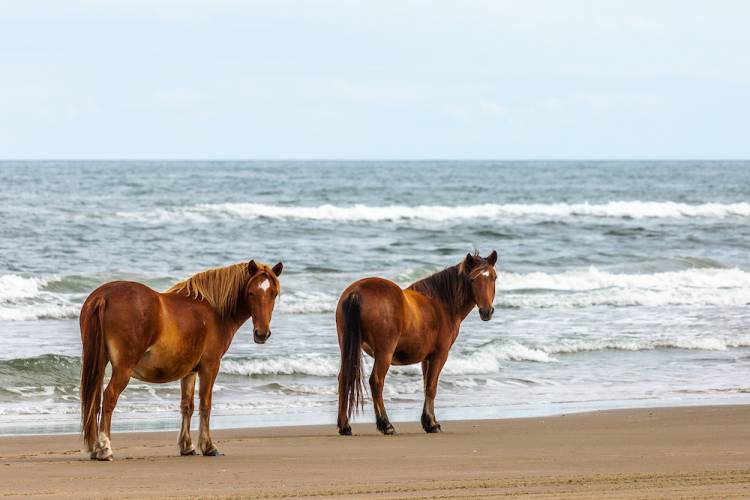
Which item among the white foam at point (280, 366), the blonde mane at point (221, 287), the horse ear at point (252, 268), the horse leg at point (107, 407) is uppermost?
the horse ear at point (252, 268)

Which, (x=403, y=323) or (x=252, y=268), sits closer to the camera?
(x=252, y=268)

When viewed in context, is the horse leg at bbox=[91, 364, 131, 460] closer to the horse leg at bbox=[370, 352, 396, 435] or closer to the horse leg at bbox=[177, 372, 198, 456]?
the horse leg at bbox=[177, 372, 198, 456]

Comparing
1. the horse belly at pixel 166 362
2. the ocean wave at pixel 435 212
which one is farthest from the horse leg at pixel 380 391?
the ocean wave at pixel 435 212

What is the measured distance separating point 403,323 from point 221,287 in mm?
1762

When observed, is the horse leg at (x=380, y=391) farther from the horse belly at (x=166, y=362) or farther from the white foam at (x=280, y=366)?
the white foam at (x=280, y=366)

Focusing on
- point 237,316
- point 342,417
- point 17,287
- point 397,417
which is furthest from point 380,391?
point 17,287

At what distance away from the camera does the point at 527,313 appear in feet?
55.0

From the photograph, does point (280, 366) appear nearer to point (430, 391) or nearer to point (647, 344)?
point (430, 391)

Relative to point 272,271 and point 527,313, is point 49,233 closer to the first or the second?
point 527,313

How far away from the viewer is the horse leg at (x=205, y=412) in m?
6.66

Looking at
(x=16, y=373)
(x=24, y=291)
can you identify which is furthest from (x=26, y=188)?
(x=16, y=373)

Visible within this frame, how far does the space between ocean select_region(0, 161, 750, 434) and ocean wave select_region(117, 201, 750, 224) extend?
166 millimetres

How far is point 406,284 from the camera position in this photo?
2019 centimetres

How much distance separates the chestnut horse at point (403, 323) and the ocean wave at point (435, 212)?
84.4 ft
